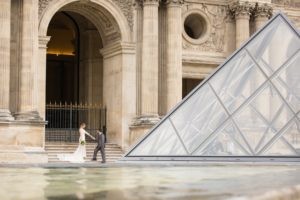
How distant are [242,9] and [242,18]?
352mm

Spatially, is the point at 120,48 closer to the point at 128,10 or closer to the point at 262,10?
the point at 128,10

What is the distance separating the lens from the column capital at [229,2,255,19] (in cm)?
2738

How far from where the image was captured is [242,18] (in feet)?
90.2

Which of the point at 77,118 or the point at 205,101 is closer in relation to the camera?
the point at 205,101

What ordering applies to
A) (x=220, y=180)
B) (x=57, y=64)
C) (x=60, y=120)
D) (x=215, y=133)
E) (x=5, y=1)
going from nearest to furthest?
1. (x=220, y=180)
2. (x=215, y=133)
3. (x=5, y=1)
4. (x=60, y=120)
5. (x=57, y=64)

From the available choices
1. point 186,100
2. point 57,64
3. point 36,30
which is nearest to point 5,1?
point 36,30

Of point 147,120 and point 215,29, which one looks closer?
point 147,120

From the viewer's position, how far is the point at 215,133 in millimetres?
15312

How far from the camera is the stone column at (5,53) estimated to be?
2223cm

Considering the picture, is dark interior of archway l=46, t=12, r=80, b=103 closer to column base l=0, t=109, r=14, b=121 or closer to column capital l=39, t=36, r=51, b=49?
column capital l=39, t=36, r=51, b=49

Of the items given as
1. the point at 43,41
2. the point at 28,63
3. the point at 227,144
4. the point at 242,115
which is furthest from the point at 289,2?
the point at 227,144

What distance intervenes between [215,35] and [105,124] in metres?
5.55

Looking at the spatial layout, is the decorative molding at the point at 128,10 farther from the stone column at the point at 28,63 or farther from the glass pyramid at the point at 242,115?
the glass pyramid at the point at 242,115

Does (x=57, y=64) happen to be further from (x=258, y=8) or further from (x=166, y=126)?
(x=166, y=126)
